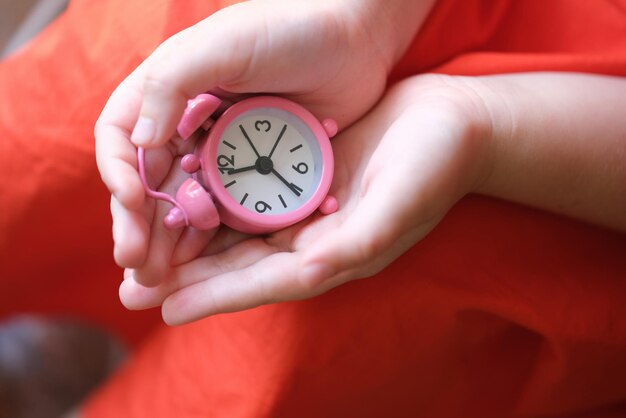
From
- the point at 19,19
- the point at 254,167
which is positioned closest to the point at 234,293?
the point at 254,167

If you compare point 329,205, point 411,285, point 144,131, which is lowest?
point 411,285

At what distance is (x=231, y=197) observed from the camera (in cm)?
71

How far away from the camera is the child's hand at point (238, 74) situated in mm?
612

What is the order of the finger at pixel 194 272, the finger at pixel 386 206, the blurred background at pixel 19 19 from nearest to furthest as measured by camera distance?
1. the finger at pixel 386 206
2. the finger at pixel 194 272
3. the blurred background at pixel 19 19

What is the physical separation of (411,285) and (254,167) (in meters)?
0.24

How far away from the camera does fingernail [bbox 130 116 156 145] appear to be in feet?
2.01

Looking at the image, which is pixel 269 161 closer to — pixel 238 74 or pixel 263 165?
pixel 263 165

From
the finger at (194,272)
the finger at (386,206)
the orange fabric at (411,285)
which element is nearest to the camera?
the finger at (386,206)

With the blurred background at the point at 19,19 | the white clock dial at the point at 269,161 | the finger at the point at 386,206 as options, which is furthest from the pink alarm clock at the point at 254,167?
the blurred background at the point at 19,19

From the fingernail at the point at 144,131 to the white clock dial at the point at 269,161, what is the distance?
117 millimetres

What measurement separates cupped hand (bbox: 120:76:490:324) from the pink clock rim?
2 centimetres

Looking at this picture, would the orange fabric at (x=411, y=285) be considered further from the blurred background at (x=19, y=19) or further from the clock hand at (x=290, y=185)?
the blurred background at (x=19, y=19)

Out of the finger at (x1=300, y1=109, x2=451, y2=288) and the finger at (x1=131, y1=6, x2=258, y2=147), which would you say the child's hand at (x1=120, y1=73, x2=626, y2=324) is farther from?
the finger at (x1=131, y1=6, x2=258, y2=147)

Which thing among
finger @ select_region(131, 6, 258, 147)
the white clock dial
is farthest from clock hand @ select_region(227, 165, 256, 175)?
finger @ select_region(131, 6, 258, 147)
